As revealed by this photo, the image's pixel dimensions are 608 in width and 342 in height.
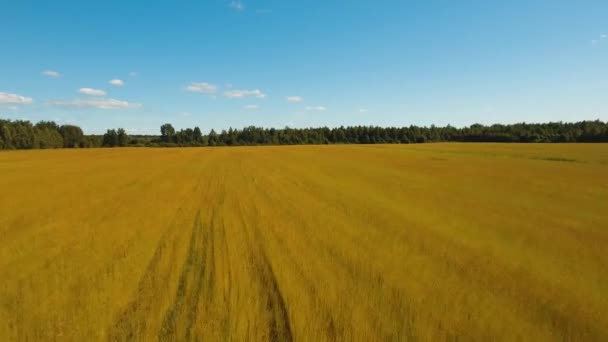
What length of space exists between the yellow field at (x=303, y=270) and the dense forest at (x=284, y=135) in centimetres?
11154

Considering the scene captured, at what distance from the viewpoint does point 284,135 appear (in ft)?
457

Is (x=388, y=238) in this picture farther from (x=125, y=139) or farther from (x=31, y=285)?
(x=125, y=139)

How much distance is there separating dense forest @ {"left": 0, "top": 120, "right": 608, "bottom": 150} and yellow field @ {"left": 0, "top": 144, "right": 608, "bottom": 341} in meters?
112

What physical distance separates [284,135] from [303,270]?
134553 mm

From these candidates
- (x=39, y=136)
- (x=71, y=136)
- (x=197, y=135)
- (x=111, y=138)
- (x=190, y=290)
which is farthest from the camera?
(x=197, y=135)

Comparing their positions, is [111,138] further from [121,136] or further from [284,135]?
[284,135]

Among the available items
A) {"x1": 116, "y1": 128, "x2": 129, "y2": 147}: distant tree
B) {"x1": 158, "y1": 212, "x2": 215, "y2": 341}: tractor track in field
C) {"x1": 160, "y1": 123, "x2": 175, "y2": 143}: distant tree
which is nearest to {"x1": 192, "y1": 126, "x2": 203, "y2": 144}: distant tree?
{"x1": 160, "y1": 123, "x2": 175, "y2": 143}: distant tree

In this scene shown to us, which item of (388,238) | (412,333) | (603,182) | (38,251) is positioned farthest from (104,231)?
(603,182)

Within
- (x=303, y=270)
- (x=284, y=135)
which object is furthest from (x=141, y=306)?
(x=284, y=135)

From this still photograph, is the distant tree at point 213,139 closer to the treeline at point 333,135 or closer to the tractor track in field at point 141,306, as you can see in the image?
the treeline at point 333,135

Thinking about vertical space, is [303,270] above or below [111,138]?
below

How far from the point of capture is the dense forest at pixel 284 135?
102875 millimetres

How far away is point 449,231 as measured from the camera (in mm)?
8922

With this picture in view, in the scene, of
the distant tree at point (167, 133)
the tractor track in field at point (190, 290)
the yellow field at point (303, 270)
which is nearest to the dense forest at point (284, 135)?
the distant tree at point (167, 133)
